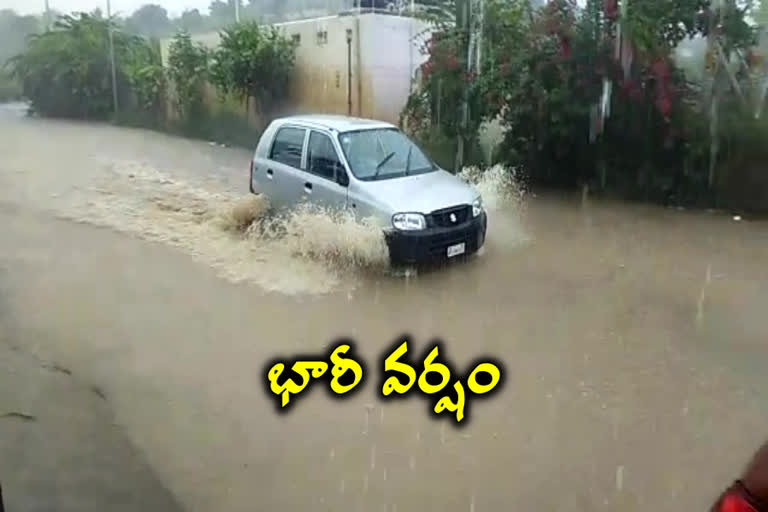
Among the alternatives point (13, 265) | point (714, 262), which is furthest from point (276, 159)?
point (714, 262)

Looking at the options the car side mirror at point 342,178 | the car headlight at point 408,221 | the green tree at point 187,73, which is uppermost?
the green tree at point 187,73

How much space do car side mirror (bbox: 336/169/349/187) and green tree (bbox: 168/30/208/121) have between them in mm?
8086

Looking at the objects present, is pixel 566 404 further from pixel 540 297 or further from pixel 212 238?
pixel 212 238


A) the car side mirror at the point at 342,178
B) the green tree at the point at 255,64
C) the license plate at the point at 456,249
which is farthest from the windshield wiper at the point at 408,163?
the green tree at the point at 255,64

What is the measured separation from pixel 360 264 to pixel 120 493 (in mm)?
4029

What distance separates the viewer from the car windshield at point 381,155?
7.36 metres

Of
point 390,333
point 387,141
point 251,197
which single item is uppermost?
point 387,141

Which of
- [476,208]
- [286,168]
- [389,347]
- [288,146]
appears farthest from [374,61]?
[389,347]

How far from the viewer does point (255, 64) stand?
43.8 ft

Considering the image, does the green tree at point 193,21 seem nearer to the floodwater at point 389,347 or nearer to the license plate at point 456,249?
the floodwater at point 389,347

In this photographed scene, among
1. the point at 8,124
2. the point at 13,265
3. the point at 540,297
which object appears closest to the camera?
the point at 540,297

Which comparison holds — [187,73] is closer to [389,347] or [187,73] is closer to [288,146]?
[288,146]

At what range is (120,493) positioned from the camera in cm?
329

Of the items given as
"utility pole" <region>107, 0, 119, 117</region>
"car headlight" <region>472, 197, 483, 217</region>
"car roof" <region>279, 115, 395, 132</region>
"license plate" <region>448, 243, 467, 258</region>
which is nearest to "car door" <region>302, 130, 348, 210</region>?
"car roof" <region>279, 115, 395, 132</region>
